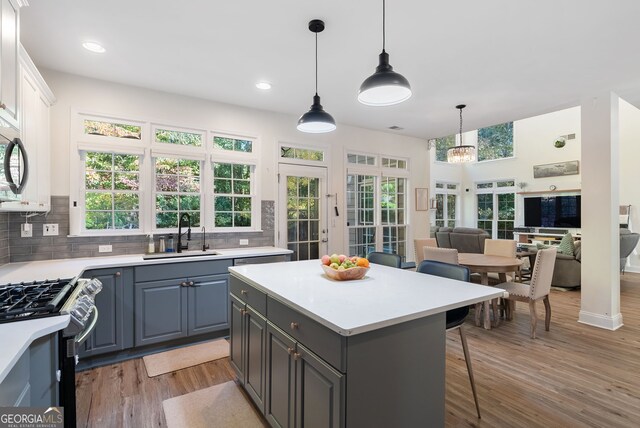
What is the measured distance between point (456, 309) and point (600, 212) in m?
2.80

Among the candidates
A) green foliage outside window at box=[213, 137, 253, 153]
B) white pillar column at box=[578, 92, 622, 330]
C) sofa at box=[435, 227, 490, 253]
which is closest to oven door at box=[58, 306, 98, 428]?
green foliage outside window at box=[213, 137, 253, 153]

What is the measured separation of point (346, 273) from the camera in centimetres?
210

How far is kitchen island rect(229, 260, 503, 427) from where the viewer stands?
1.32m

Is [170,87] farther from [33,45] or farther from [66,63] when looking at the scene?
[33,45]

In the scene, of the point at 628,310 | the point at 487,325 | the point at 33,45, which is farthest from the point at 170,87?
the point at 628,310

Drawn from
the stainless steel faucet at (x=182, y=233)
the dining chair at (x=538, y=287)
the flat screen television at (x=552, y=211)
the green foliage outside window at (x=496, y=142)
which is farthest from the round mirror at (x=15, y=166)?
the green foliage outside window at (x=496, y=142)

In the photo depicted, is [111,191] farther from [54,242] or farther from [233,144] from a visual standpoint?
[233,144]

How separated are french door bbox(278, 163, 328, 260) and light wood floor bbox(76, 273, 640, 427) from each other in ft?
6.55

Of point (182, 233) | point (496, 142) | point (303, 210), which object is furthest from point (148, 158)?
point (496, 142)

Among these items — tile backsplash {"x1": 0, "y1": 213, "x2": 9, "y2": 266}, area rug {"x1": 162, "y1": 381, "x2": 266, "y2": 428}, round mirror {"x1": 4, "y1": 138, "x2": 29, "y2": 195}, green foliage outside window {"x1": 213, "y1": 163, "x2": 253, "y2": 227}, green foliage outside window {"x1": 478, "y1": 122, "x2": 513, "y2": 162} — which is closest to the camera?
round mirror {"x1": 4, "y1": 138, "x2": 29, "y2": 195}

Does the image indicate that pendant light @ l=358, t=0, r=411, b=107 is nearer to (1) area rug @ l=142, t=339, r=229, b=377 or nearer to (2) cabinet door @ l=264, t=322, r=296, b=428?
(2) cabinet door @ l=264, t=322, r=296, b=428

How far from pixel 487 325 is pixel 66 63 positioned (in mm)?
5135

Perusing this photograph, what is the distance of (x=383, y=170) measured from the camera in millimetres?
5555

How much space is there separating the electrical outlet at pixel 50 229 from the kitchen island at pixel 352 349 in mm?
2387
